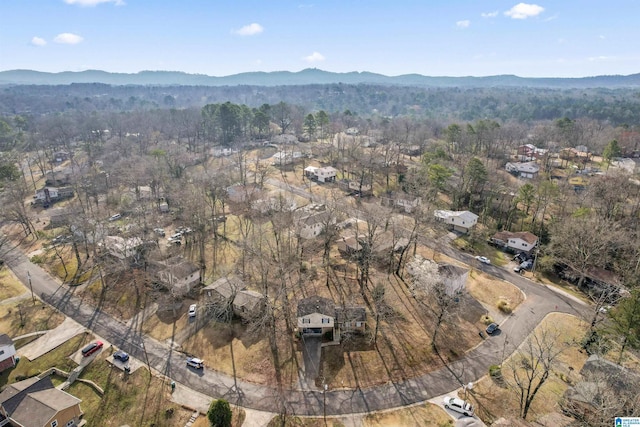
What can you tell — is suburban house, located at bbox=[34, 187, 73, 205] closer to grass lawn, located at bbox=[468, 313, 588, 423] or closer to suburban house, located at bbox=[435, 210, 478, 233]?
suburban house, located at bbox=[435, 210, 478, 233]

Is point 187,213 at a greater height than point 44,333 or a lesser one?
greater

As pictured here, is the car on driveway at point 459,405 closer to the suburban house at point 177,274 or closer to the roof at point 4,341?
the suburban house at point 177,274

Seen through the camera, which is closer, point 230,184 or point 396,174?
point 230,184

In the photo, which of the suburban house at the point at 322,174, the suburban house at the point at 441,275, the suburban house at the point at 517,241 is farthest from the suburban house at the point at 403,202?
the suburban house at the point at 441,275

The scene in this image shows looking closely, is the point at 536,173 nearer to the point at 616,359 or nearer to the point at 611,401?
the point at 616,359

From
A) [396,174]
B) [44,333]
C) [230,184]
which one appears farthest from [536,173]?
[44,333]

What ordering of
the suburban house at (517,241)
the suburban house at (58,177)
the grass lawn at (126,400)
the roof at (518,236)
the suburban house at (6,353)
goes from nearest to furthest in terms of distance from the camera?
1. the grass lawn at (126,400)
2. the suburban house at (6,353)
3. the suburban house at (517,241)
4. the roof at (518,236)
5. the suburban house at (58,177)
